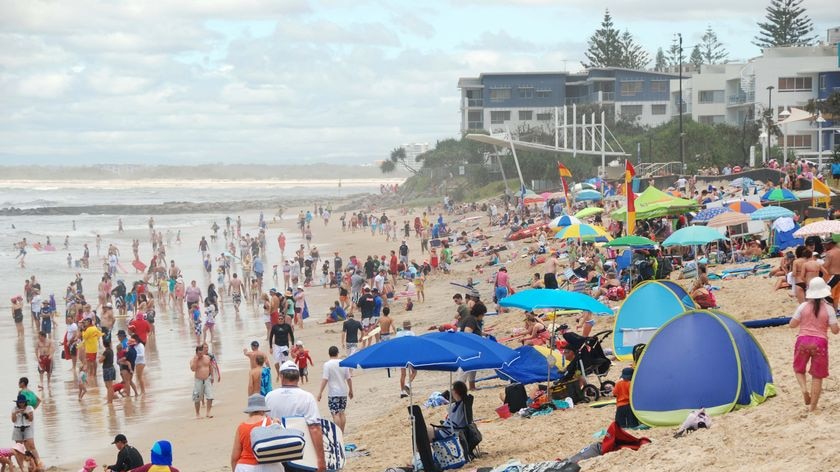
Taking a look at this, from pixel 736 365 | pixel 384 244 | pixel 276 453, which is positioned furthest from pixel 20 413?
pixel 384 244

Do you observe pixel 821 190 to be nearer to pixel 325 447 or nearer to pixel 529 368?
pixel 529 368

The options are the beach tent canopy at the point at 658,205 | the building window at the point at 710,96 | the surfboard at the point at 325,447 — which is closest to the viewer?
the surfboard at the point at 325,447

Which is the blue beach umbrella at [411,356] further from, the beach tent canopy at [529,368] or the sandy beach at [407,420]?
the beach tent canopy at [529,368]

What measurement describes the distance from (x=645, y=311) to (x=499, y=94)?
70.3 meters

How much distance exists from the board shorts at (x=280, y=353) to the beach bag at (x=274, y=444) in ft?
27.7

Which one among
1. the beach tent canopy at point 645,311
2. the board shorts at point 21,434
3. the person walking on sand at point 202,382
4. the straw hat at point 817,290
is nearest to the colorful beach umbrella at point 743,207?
the beach tent canopy at point 645,311

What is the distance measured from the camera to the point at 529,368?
1231 cm

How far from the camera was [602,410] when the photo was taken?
37.9 ft

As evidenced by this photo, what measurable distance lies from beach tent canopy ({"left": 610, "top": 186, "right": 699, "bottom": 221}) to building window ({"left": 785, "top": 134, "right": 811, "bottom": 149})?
125ft

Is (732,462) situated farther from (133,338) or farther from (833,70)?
(833,70)

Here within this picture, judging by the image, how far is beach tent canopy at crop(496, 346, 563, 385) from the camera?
12.2 m

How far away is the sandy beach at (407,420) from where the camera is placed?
8461 mm

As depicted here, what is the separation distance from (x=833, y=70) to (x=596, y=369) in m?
53.2

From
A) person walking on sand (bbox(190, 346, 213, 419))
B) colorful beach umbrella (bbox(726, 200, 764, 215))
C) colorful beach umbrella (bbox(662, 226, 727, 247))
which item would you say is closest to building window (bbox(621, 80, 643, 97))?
colorful beach umbrella (bbox(726, 200, 764, 215))
